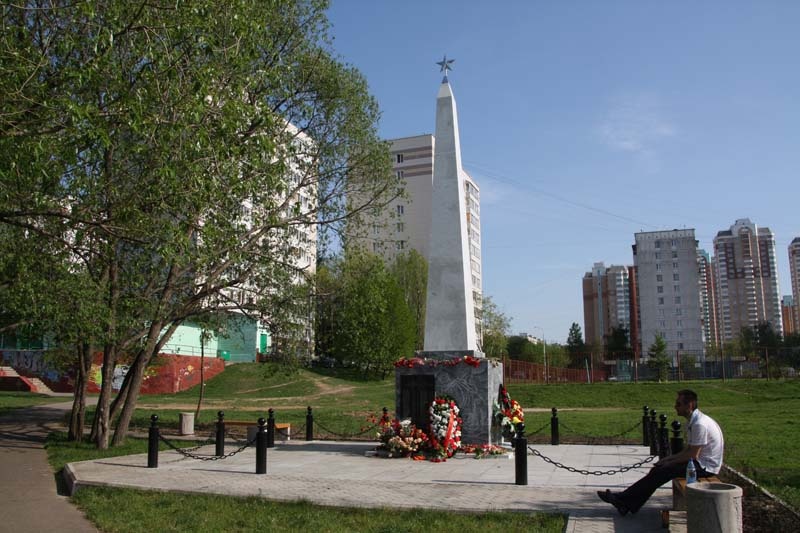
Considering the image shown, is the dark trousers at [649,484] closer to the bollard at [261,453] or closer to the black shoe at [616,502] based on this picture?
the black shoe at [616,502]

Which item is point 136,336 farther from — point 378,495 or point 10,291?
point 378,495

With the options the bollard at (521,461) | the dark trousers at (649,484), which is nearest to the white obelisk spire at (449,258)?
the bollard at (521,461)

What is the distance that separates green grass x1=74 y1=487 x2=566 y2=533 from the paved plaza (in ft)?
0.99

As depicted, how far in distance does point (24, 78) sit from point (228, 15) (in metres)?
3.42

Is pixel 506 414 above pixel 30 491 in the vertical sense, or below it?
above

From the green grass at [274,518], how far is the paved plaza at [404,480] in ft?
0.99

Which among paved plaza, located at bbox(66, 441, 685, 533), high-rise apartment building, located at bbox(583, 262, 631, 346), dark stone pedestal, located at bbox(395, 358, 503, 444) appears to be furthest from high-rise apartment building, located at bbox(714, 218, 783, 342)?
dark stone pedestal, located at bbox(395, 358, 503, 444)

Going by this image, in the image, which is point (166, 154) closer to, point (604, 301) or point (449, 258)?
point (449, 258)

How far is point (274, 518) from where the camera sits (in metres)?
8.29

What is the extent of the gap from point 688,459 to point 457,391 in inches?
282

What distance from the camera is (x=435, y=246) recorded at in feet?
51.1

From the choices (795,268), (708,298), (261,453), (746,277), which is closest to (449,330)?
(261,453)

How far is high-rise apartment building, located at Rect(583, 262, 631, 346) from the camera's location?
129 metres

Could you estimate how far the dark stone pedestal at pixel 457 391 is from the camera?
1443 cm
